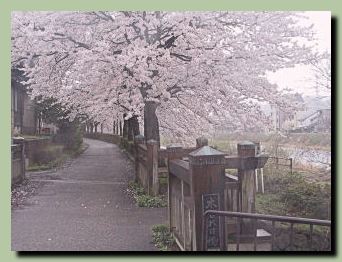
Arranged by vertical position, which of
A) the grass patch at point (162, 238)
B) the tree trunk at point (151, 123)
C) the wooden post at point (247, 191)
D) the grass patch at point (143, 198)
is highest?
the tree trunk at point (151, 123)

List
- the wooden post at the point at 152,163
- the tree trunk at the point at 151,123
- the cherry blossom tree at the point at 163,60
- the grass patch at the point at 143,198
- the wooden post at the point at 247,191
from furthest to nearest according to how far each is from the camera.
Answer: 1. the tree trunk at the point at 151,123
2. the wooden post at the point at 152,163
3. the cherry blossom tree at the point at 163,60
4. the grass patch at the point at 143,198
5. the wooden post at the point at 247,191

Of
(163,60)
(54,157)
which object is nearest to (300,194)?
(163,60)

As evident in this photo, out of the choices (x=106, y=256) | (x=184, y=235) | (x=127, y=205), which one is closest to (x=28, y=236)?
(x=106, y=256)

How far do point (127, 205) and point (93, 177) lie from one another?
2.19 feet

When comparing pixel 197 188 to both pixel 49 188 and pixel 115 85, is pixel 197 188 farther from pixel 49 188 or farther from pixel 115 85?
pixel 115 85

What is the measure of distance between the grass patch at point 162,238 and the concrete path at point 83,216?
66 millimetres

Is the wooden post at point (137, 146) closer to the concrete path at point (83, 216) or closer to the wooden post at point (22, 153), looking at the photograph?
the concrete path at point (83, 216)

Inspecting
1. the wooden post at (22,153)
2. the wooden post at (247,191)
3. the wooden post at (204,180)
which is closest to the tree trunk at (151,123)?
the wooden post at (22,153)

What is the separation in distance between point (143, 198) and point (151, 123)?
5.02ft

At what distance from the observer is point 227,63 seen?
6.04m

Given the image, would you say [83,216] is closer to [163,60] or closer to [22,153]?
[22,153]

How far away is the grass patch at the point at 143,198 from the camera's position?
5.39m

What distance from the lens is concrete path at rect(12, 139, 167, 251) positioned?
436 centimetres

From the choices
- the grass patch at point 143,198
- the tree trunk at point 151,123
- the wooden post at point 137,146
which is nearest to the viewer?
the grass patch at point 143,198
